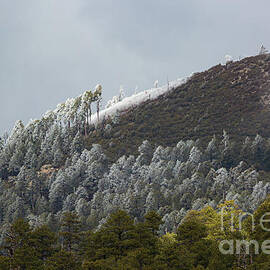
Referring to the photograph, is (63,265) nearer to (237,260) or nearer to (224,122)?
(237,260)

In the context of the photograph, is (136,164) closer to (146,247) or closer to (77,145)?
(77,145)

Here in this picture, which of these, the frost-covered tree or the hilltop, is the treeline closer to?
the hilltop

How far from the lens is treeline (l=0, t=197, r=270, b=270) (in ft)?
198

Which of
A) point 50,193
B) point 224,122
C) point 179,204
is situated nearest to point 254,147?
point 224,122

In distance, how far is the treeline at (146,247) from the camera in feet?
198

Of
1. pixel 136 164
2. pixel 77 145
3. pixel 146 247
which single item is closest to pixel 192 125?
pixel 136 164

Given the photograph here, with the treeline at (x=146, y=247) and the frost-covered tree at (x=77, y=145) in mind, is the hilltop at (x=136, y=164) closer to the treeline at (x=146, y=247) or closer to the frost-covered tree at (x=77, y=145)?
the frost-covered tree at (x=77, y=145)

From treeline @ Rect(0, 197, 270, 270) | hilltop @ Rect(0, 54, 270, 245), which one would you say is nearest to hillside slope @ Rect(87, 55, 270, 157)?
hilltop @ Rect(0, 54, 270, 245)

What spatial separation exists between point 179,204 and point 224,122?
241 feet

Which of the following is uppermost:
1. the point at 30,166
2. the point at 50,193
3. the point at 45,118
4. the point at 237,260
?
the point at 45,118

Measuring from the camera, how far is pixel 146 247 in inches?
2623

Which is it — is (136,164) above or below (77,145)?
below

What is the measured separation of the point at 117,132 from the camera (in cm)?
18462

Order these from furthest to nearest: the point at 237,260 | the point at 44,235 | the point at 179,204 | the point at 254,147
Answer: the point at 254,147
the point at 179,204
the point at 44,235
the point at 237,260
